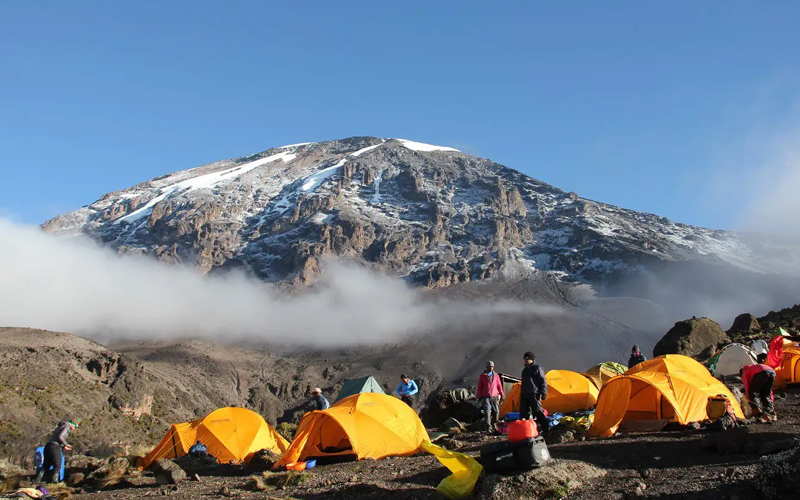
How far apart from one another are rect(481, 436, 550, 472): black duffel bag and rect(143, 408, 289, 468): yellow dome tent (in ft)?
35.7

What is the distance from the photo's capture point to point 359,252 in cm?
19488

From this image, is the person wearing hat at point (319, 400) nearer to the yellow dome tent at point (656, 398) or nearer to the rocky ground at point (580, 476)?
the rocky ground at point (580, 476)

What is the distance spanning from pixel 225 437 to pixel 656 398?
41.0 feet

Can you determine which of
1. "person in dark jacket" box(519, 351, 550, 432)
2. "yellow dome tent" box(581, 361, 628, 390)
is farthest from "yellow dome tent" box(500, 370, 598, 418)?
"person in dark jacket" box(519, 351, 550, 432)

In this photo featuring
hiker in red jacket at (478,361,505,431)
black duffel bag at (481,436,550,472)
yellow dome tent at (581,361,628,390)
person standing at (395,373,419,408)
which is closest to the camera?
black duffel bag at (481,436,550,472)

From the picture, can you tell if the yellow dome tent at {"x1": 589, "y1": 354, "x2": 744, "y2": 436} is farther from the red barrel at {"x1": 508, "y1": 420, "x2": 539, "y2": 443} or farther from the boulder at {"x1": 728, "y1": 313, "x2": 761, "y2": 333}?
the boulder at {"x1": 728, "y1": 313, "x2": 761, "y2": 333}

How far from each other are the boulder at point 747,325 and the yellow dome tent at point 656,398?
19.9 meters

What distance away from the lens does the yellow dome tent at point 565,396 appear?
18453 millimetres

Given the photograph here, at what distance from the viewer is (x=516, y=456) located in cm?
821

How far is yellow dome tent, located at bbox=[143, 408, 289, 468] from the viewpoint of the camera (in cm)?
1777

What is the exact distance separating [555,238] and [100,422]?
158331 mm

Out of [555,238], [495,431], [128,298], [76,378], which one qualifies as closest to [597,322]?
[555,238]

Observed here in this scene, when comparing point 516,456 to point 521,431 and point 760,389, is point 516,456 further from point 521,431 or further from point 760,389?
point 760,389

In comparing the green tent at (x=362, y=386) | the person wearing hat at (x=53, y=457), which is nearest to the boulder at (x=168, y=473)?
the person wearing hat at (x=53, y=457)
